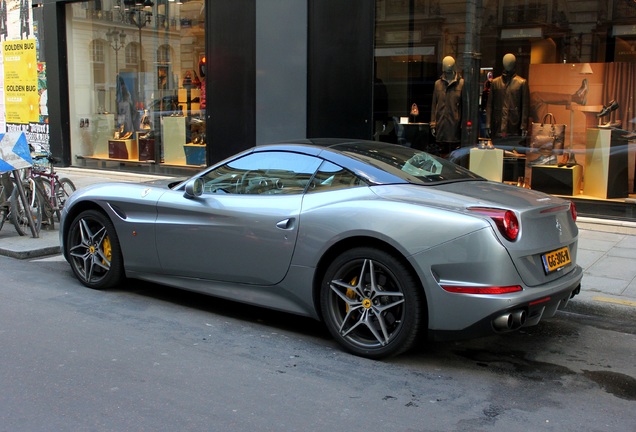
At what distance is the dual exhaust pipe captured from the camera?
13.9 feet

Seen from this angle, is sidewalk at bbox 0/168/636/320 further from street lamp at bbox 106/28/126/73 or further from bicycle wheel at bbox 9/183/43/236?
street lamp at bbox 106/28/126/73

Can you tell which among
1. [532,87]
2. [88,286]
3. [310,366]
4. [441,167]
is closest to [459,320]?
[310,366]

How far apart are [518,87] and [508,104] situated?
0.30m

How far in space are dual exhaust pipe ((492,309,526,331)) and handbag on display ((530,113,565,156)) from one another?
22.3ft

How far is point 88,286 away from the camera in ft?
21.4

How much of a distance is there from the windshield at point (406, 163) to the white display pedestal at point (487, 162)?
17.4 ft

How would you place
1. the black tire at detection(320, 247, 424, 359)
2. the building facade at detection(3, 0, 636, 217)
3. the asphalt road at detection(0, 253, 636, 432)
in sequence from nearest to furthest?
1. the asphalt road at detection(0, 253, 636, 432)
2. the black tire at detection(320, 247, 424, 359)
3. the building facade at detection(3, 0, 636, 217)

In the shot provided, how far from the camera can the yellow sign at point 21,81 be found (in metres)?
16.2

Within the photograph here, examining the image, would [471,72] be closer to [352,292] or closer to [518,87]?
[518,87]

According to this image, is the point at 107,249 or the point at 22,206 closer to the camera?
the point at 107,249

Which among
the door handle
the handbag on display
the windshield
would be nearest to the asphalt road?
the door handle

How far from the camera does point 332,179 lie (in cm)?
511

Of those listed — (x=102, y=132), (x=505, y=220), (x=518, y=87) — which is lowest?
(x=505, y=220)

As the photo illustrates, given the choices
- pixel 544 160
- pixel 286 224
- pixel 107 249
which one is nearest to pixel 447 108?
pixel 544 160
